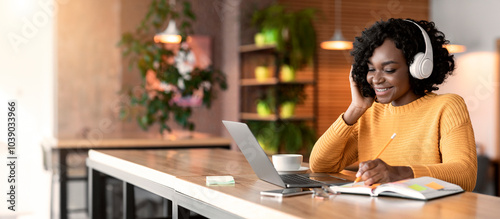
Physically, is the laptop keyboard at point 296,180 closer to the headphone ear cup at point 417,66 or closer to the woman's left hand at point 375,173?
the woman's left hand at point 375,173

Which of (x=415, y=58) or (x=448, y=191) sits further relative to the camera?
(x=415, y=58)

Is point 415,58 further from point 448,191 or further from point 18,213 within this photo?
point 18,213

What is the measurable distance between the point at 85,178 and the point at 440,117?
3335 millimetres

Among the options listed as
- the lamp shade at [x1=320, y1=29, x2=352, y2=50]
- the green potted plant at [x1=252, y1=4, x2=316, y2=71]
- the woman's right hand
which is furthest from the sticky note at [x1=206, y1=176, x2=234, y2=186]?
the green potted plant at [x1=252, y1=4, x2=316, y2=71]

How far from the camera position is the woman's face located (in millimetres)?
1716

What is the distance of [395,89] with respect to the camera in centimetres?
173

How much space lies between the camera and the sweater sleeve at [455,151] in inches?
58.6

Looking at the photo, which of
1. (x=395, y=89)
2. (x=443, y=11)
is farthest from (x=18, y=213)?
(x=443, y=11)

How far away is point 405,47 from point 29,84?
390 cm

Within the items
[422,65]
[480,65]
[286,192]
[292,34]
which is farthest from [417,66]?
[480,65]

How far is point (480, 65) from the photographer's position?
5.68 metres

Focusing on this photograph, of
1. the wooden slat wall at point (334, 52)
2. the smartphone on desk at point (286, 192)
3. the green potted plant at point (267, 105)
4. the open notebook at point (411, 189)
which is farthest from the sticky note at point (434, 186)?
the wooden slat wall at point (334, 52)

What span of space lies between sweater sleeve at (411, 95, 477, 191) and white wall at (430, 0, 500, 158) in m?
4.28

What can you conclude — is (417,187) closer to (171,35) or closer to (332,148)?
(332,148)
